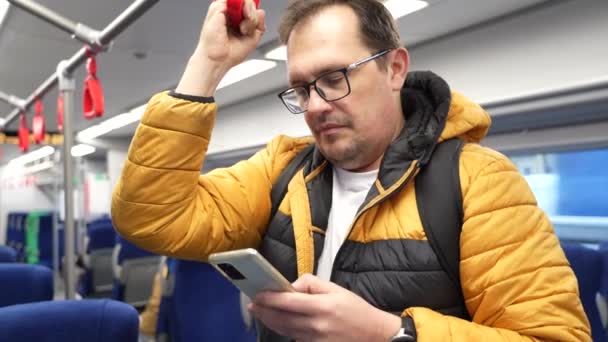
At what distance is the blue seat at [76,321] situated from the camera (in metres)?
1.30

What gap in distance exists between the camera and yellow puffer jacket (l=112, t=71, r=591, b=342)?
0.81 metres

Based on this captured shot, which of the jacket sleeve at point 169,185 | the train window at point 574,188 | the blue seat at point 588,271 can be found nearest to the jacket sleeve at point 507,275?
the jacket sleeve at point 169,185

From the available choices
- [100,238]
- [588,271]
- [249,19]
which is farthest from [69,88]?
[100,238]

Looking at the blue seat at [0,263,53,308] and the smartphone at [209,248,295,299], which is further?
the blue seat at [0,263,53,308]

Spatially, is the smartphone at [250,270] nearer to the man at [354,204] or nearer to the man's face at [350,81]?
the man at [354,204]

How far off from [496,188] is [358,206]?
30cm

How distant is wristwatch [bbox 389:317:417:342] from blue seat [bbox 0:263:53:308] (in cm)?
172

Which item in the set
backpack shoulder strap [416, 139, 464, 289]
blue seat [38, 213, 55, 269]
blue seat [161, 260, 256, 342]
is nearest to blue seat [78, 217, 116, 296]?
blue seat [38, 213, 55, 269]

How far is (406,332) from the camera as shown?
0.80 meters

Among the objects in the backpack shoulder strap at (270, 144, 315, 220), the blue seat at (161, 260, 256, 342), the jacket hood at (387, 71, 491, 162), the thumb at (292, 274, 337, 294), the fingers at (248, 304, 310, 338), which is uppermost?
the jacket hood at (387, 71, 491, 162)

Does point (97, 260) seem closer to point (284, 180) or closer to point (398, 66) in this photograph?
point (284, 180)

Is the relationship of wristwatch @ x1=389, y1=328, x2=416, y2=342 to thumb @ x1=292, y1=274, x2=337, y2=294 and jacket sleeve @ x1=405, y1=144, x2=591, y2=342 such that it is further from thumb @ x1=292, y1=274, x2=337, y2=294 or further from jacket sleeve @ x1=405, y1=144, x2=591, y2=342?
thumb @ x1=292, y1=274, x2=337, y2=294

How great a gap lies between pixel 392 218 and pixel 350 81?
0.29m

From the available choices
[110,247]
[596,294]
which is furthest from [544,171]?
[110,247]
